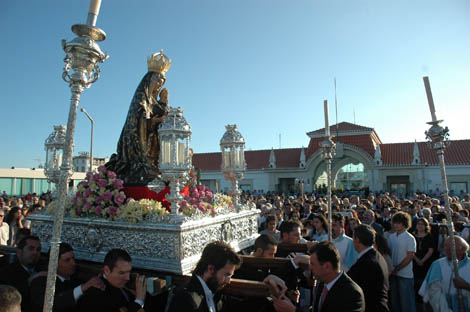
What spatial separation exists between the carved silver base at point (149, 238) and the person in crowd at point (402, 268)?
273cm

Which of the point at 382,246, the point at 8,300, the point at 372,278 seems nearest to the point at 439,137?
the point at 372,278

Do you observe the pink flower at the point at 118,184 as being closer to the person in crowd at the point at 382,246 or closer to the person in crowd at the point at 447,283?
the person in crowd at the point at 382,246

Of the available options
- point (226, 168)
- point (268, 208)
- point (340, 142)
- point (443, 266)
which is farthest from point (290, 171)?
point (443, 266)

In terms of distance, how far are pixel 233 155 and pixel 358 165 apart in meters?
27.4

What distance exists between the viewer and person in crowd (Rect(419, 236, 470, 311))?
377cm

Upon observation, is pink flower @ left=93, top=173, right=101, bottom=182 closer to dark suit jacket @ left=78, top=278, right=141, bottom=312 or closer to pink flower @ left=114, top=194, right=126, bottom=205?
pink flower @ left=114, top=194, right=126, bottom=205

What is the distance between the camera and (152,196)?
18.1ft

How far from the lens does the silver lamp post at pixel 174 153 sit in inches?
163

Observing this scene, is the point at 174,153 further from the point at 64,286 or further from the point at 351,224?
the point at 351,224

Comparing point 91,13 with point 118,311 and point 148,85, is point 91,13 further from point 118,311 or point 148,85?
point 148,85

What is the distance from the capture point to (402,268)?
15.8 ft

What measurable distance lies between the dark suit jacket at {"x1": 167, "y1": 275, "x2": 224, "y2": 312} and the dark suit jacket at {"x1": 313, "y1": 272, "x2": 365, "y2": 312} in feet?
3.46

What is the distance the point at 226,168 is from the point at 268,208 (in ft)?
11.6

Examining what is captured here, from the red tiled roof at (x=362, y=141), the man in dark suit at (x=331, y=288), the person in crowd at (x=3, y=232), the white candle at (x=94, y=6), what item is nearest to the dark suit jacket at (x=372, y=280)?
the man in dark suit at (x=331, y=288)
